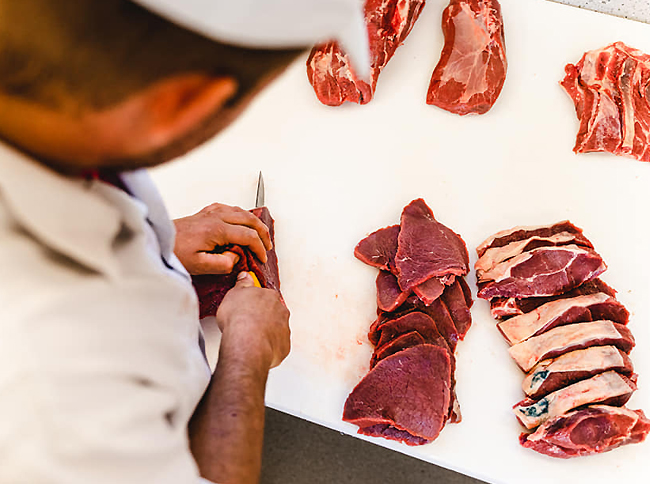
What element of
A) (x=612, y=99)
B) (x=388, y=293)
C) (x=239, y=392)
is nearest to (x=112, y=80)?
(x=239, y=392)

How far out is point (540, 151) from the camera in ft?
4.98

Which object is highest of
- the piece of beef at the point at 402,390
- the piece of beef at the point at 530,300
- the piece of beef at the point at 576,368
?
the piece of beef at the point at 530,300

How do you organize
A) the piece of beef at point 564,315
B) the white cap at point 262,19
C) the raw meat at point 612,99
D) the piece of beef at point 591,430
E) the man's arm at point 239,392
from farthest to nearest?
the raw meat at point 612,99
the piece of beef at point 564,315
the piece of beef at point 591,430
the man's arm at point 239,392
the white cap at point 262,19

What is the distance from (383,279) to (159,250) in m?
0.66

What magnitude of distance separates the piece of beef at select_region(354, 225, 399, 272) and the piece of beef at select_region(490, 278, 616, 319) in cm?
27

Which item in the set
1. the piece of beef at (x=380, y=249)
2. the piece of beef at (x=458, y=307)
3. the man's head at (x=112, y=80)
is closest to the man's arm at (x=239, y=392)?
the piece of beef at (x=380, y=249)

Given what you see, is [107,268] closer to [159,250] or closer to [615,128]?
[159,250]

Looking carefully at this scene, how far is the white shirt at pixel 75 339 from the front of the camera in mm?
573

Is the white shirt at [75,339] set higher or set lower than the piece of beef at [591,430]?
higher

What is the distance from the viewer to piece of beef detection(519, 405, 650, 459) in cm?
121

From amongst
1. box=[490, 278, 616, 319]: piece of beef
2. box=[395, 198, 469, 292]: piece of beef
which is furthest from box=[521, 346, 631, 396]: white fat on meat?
box=[395, 198, 469, 292]: piece of beef

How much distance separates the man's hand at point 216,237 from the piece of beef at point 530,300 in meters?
0.57

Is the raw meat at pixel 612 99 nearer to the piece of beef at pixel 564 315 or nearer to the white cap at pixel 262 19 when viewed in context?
the piece of beef at pixel 564 315

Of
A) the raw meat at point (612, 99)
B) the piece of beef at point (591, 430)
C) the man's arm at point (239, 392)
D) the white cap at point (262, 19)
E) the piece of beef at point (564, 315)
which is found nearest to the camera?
the white cap at point (262, 19)
